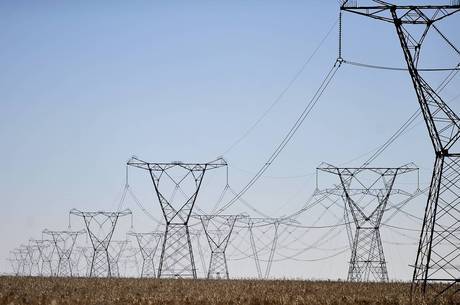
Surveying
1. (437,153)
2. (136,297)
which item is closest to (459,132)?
(437,153)

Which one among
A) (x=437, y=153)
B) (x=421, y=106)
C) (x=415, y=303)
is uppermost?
(x=421, y=106)

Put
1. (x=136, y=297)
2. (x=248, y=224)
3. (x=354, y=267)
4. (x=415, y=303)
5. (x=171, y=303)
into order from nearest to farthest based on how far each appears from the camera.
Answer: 1. (x=415, y=303)
2. (x=171, y=303)
3. (x=136, y=297)
4. (x=354, y=267)
5. (x=248, y=224)

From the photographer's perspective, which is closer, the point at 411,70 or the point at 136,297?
the point at 411,70

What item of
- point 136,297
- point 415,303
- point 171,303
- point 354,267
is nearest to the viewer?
point 415,303

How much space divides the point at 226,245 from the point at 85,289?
4221 centimetres

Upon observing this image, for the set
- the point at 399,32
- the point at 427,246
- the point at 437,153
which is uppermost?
the point at 399,32

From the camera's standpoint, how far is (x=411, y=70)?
32.5 meters

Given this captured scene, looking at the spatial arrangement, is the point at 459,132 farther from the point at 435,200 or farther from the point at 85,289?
the point at 85,289

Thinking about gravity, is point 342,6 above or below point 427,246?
above

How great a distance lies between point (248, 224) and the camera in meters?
81.7

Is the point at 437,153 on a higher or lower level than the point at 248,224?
lower

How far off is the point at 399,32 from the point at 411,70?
168 centimetres

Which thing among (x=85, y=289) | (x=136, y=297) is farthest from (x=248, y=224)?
(x=136, y=297)

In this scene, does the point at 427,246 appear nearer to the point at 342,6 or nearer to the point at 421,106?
the point at 421,106
